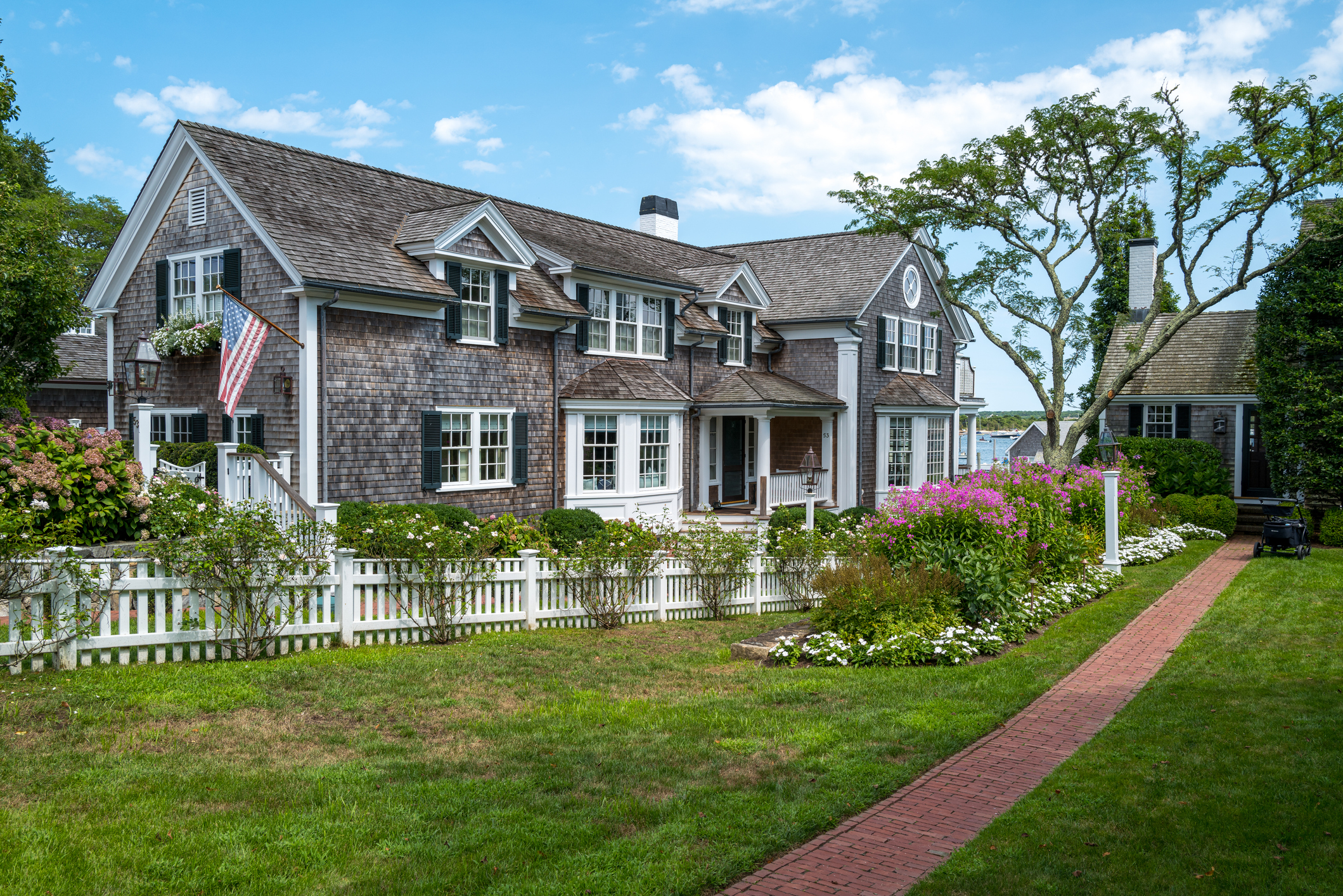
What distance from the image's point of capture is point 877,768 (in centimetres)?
657

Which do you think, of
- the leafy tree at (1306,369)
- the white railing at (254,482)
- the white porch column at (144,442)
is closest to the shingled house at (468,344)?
the white railing at (254,482)

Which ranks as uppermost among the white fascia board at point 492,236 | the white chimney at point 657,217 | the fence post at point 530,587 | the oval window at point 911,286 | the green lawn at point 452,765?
the white chimney at point 657,217

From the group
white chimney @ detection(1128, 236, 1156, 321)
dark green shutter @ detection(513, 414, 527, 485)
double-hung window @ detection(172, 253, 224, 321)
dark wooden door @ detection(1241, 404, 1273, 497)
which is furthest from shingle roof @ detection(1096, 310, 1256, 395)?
double-hung window @ detection(172, 253, 224, 321)

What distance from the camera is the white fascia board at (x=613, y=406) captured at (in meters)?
19.7

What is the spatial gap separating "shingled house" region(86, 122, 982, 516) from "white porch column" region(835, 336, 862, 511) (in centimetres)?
5

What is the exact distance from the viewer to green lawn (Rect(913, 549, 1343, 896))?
493cm

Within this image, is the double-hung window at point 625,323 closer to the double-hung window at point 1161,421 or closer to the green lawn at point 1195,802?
the green lawn at point 1195,802

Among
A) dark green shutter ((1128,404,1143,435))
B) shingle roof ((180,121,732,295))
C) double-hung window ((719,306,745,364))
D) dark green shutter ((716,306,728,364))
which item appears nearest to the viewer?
shingle roof ((180,121,732,295))

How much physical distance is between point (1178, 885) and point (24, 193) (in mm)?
45534

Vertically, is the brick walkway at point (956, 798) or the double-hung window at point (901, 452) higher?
the double-hung window at point (901, 452)

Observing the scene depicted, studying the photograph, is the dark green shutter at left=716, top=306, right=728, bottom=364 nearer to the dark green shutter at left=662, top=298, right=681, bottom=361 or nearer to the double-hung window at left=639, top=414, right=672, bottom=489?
the dark green shutter at left=662, top=298, right=681, bottom=361

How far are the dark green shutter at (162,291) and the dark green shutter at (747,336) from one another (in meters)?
14.2

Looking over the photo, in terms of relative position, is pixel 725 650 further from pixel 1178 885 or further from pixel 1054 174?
pixel 1054 174

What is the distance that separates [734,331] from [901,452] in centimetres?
698
